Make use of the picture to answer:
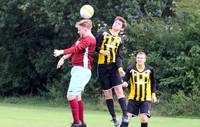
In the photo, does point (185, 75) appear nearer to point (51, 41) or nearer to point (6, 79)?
point (51, 41)

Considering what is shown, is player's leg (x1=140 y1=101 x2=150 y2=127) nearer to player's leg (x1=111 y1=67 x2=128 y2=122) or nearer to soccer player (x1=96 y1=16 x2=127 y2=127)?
soccer player (x1=96 y1=16 x2=127 y2=127)

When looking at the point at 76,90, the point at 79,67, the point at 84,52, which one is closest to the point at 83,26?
the point at 84,52

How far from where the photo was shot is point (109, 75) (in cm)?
1216

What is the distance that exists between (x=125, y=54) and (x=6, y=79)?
30.7 ft

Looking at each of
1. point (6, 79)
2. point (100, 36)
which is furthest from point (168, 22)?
point (100, 36)

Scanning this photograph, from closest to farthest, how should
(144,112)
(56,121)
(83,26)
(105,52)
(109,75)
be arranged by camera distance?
1. (83,26)
2. (144,112)
3. (105,52)
4. (109,75)
5. (56,121)

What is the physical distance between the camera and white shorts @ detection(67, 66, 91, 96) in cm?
1073

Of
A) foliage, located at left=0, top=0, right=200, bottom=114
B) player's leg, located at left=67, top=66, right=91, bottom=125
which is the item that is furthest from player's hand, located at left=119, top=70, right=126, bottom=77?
foliage, located at left=0, top=0, right=200, bottom=114

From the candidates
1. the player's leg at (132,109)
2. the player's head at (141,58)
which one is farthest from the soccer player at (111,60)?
the player's head at (141,58)

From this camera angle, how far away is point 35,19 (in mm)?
30219

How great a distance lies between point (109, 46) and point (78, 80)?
1578 mm

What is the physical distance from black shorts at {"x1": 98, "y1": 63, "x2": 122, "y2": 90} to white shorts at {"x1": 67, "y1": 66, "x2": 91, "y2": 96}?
1213 mm

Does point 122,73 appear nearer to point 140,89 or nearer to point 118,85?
point 118,85

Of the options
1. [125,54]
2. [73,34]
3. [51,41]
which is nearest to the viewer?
[125,54]
